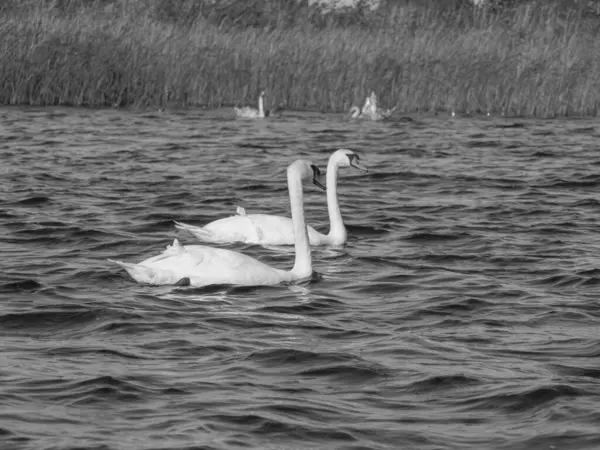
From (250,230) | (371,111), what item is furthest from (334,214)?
(371,111)

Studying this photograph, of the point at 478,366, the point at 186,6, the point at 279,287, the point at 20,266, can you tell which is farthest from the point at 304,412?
the point at 186,6

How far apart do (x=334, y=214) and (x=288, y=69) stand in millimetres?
10177

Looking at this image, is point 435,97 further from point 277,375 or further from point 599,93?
point 277,375

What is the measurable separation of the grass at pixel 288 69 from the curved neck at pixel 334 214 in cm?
943

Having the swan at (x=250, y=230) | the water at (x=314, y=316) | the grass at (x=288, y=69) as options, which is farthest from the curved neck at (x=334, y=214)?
the grass at (x=288, y=69)

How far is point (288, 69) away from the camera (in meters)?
19.9

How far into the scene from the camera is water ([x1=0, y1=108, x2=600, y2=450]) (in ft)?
15.6

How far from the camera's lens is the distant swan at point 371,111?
18.6m

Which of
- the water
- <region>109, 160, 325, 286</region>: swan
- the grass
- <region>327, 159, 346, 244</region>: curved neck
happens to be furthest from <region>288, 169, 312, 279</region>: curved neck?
the grass

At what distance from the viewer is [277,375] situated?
549cm

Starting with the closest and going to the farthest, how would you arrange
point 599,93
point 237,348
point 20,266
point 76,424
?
point 76,424
point 237,348
point 20,266
point 599,93

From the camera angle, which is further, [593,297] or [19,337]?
[593,297]

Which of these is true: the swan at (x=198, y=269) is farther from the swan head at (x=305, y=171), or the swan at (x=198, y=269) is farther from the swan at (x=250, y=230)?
the swan at (x=250, y=230)

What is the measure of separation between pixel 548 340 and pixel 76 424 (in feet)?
8.73
